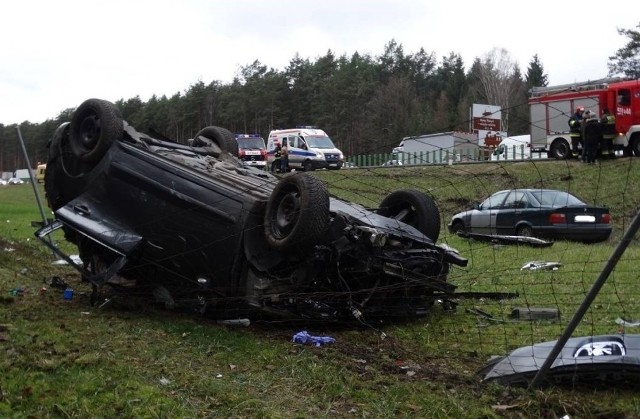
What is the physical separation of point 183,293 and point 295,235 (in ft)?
5.07

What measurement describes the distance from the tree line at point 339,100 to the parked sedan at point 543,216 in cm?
1730

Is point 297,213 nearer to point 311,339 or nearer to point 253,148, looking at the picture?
point 311,339

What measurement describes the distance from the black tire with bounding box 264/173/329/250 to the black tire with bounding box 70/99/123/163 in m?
2.00

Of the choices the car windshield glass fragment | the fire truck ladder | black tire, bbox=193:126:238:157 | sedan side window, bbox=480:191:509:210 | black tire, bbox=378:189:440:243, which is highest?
the fire truck ladder

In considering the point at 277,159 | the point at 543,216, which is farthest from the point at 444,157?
the point at 277,159

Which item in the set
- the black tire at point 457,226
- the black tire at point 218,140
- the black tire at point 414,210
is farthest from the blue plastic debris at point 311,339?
the black tire at point 457,226

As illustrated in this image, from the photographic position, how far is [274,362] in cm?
487

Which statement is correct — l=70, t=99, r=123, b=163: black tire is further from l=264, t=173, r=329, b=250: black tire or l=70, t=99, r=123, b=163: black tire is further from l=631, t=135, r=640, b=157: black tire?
l=631, t=135, r=640, b=157: black tire

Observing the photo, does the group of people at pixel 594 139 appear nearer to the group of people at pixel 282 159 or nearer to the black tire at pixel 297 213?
the black tire at pixel 297 213

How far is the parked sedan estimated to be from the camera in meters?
11.9

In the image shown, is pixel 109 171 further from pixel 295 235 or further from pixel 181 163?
pixel 295 235

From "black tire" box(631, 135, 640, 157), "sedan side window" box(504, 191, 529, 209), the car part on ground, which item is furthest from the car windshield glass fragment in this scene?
the car part on ground

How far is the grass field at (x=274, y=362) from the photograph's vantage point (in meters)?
3.86

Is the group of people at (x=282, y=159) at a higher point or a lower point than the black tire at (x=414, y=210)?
higher
